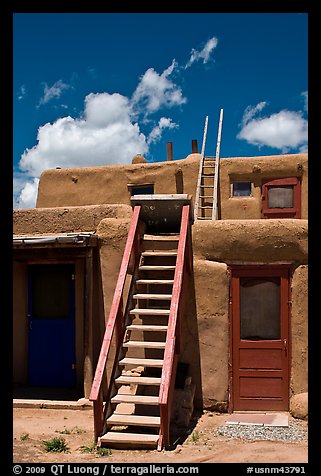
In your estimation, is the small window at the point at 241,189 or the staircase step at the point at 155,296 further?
the small window at the point at 241,189

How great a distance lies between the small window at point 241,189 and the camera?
46.6 ft

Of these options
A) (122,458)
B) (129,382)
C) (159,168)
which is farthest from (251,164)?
(122,458)

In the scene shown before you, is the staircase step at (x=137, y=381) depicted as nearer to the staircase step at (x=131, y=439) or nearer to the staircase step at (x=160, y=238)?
the staircase step at (x=131, y=439)

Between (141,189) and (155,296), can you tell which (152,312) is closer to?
(155,296)

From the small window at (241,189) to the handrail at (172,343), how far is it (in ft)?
22.8

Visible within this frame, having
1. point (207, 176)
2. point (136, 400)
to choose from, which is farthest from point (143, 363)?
point (207, 176)

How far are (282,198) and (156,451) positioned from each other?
9.58 metres

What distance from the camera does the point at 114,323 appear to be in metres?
6.44

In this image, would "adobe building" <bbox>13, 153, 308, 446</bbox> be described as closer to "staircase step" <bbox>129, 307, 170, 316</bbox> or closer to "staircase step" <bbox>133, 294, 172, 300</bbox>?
"staircase step" <bbox>133, 294, 172, 300</bbox>

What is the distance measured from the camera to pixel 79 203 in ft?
50.5

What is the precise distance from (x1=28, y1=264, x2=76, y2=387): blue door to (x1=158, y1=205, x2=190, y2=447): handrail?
7.65 feet

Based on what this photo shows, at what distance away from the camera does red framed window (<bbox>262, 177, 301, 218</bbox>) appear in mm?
13859

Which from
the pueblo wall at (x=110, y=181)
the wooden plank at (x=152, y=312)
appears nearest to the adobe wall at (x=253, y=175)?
the pueblo wall at (x=110, y=181)

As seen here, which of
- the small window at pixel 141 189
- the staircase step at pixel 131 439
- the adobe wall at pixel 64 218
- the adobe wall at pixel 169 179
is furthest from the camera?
the small window at pixel 141 189
